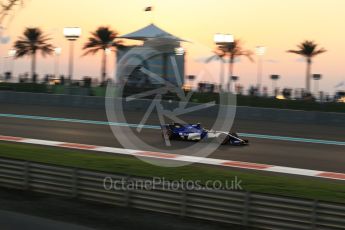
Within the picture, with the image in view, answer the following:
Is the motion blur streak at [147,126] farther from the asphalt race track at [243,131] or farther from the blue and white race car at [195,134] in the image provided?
the blue and white race car at [195,134]

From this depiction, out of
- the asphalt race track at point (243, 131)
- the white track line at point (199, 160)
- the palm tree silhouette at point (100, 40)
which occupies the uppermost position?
the palm tree silhouette at point (100, 40)

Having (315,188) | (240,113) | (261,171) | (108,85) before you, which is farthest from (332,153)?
(108,85)

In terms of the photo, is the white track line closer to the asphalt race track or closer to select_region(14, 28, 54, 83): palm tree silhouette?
the asphalt race track

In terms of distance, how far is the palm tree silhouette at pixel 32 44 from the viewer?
7112 cm

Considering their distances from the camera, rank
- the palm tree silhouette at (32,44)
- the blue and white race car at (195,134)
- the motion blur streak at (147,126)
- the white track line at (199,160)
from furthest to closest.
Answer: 1. the palm tree silhouette at (32,44)
2. the motion blur streak at (147,126)
3. the blue and white race car at (195,134)
4. the white track line at (199,160)

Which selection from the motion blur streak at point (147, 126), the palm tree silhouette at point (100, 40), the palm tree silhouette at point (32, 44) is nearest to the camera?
the motion blur streak at point (147, 126)

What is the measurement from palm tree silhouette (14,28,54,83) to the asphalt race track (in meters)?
45.2

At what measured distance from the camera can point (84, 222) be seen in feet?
23.3

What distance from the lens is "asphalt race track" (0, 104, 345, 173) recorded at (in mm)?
14812

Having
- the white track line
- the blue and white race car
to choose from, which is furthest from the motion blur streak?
the white track line

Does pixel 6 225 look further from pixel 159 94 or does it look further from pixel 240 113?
pixel 159 94

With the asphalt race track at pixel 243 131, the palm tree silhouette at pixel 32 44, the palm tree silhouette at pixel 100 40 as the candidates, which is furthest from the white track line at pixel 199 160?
the palm tree silhouette at pixel 32 44

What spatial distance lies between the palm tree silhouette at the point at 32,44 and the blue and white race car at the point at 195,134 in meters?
55.4

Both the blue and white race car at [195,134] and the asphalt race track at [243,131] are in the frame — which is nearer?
the asphalt race track at [243,131]
